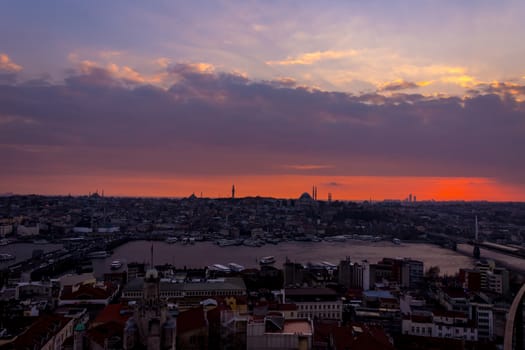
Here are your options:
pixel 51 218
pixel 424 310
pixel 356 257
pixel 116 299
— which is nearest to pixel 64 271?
pixel 116 299

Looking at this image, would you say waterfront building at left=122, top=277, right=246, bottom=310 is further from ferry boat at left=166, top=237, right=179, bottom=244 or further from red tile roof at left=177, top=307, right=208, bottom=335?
ferry boat at left=166, top=237, right=179, bottom=244

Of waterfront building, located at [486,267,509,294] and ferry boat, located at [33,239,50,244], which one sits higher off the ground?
waterfront building, located at [486,267,509,294]

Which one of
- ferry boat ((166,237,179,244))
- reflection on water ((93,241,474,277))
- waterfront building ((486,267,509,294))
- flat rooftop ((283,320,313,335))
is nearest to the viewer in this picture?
flat rooftop ((283,320,313,335))

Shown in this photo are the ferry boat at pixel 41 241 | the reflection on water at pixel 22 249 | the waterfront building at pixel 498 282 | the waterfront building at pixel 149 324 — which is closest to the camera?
the waterfront building at pixel 149 324

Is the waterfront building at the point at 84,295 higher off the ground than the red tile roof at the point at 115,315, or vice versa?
the red tile roof at the point at 115,315

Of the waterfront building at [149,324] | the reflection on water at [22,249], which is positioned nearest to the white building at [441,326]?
the waterfront building at [149,324]

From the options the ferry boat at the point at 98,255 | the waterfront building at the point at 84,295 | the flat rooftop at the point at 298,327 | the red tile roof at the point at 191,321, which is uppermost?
the red tile roof at the point at 191,321

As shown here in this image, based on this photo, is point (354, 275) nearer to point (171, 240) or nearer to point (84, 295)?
point (84, 295)

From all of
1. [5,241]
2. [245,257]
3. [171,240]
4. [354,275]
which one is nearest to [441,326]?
[354,275]

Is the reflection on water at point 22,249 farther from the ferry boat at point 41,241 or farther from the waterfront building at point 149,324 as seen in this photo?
the waterfront building at point 149,324

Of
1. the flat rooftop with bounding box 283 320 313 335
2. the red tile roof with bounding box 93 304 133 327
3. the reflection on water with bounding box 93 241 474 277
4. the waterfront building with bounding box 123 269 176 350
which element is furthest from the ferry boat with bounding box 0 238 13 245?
the waterfront building with bounding box 123 269 176 350

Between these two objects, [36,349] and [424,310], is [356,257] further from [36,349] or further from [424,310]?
[36,349]

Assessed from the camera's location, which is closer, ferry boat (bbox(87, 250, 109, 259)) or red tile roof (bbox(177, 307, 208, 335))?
red tile roof (bbox(177, 307, 208, 335))
